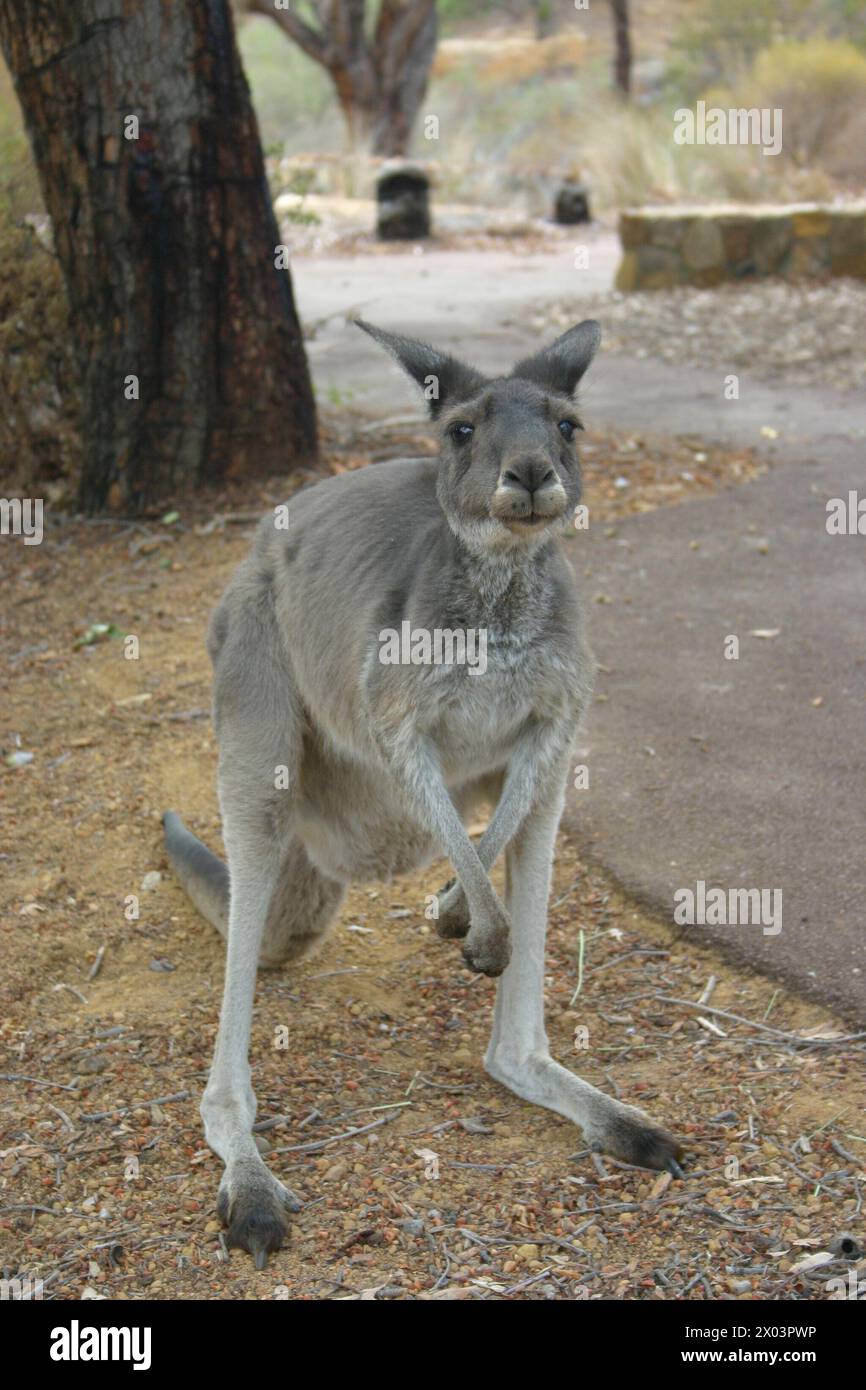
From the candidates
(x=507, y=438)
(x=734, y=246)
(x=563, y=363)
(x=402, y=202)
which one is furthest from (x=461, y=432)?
(x=402, y=202)

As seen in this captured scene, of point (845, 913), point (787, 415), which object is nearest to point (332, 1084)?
point (845, 913)

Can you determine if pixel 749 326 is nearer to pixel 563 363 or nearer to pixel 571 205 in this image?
pixel 571 205

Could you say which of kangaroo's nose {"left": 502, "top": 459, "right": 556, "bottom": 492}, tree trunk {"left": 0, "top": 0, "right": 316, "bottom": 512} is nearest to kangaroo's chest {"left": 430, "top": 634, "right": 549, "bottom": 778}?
kangaroo's nose {"left": 502, "top": 459, "right": 556, "bottom": 492}

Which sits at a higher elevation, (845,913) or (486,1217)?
(845,913)

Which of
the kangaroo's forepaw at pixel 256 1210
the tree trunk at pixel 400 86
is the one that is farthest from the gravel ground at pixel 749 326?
the tree trunk at pixel 400 86

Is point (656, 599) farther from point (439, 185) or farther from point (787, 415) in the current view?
point (439, 185)

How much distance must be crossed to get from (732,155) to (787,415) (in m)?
8.12

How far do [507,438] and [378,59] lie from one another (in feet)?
69.9

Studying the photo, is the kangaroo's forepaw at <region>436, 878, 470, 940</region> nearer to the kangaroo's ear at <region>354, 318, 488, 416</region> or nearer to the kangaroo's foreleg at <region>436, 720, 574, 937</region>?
the kangaroo's foreleg at <region>436, 720, 574, 937</region>

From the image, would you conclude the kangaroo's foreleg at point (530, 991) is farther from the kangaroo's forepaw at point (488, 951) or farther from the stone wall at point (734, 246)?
the stone wall at point (734, 246)

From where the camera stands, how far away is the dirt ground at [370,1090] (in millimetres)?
3090

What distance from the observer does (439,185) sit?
65.5ft

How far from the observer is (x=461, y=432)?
136 inches

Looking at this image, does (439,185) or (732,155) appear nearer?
(732,155)
